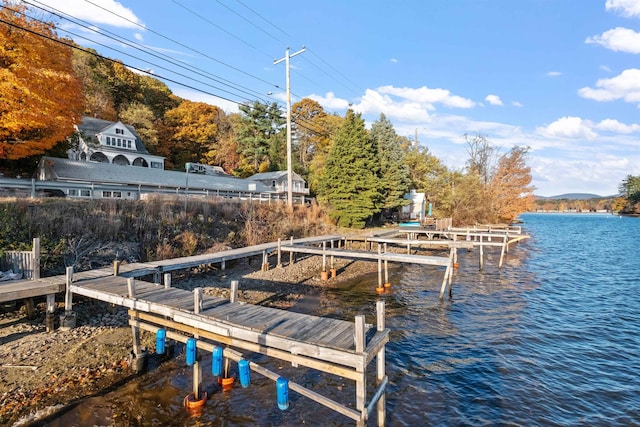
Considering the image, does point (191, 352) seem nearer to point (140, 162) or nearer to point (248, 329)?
point (248, 329)

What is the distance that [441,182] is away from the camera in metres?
42.9

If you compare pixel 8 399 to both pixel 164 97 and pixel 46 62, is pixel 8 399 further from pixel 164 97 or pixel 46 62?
pixel 164 97

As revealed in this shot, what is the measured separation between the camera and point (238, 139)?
161ft

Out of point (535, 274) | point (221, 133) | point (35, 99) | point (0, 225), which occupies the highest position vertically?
point (221, 133)

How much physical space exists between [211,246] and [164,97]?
1829 inches

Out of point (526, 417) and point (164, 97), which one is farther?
point (164, 97)

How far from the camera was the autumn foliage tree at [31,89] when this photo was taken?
1664 centimetres

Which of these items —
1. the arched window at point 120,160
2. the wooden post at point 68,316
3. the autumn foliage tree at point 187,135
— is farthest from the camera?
the autumn foliage tree at point 187,135

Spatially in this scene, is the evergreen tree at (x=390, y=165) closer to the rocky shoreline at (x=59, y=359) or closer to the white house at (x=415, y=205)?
the white house at (x=415, y=205)

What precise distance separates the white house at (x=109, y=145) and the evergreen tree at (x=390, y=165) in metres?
26.0

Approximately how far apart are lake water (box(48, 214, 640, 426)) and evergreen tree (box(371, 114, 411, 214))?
1902 cm

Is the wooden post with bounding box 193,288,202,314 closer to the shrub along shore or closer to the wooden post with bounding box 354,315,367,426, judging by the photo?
the shrub along shore

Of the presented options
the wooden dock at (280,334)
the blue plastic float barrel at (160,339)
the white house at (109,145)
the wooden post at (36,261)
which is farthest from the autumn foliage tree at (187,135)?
the blue plastic float barrel at (160,339)

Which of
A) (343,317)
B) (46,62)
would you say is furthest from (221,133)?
(343,317)
